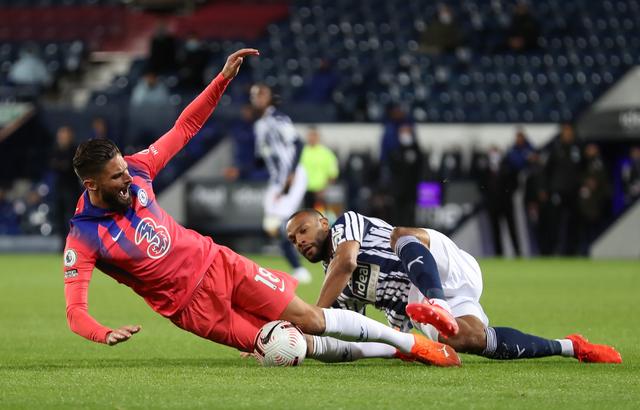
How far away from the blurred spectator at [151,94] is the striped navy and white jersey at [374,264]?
16.1 meters

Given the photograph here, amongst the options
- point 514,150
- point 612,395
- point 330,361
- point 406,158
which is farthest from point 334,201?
point 612,395

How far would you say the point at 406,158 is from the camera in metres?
21.5

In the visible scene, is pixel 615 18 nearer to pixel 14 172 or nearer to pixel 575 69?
pixel 575 69

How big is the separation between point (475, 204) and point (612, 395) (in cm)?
1647

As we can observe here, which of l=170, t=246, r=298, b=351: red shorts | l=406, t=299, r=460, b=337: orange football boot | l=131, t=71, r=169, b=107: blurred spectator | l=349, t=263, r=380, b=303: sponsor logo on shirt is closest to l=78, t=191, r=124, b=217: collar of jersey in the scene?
l=170, t=246, r=298, b=351: red shorts

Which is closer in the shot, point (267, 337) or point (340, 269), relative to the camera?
point (267, 337)

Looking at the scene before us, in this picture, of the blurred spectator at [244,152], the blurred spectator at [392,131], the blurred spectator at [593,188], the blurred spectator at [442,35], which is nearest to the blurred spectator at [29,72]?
the blurred spectator at [244,152]

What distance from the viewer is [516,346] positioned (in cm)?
731

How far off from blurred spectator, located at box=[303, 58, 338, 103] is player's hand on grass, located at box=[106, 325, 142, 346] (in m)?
17.4

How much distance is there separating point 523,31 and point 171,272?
1818 cm

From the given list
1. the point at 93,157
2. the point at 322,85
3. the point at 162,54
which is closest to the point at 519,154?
the point at 322,85

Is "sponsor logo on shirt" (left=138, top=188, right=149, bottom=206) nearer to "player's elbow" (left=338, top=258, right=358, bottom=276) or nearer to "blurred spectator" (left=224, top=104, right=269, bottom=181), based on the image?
"player's elbow" (left=338, top=258, right=358, bottom=276)

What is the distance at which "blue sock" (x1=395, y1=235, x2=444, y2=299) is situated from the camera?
6.84 meters

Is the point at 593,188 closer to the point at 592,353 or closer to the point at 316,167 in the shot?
the point at 316,167
